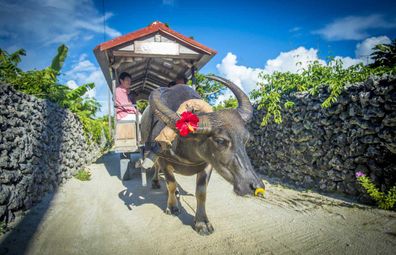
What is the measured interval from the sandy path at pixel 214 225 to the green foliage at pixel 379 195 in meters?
0.15

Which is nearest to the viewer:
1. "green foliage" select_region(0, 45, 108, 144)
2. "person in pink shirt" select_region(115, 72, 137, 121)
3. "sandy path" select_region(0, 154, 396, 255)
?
"sandy path" select_region(0, 154, 396, 255)

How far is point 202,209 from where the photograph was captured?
9.48ft

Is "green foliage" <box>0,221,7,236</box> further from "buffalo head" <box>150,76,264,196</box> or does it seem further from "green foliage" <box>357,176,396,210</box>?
"green foliage" <box>357,176,396,210</box>

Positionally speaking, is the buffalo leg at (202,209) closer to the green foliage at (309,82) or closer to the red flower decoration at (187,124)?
the red flower decoration at (187,124)

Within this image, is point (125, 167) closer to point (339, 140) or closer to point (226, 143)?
point (226, 143)

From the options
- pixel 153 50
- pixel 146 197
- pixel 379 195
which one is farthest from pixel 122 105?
pixel 379 195

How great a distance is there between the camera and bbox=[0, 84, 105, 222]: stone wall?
3043mm

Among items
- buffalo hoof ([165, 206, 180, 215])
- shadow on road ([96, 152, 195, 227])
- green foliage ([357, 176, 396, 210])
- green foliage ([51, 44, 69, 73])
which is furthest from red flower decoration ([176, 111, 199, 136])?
green foliage ([51, 44, 69, 73])

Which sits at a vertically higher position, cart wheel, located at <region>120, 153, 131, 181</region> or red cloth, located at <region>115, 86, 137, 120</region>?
red cloth, located at <region>115, 86, 137, 120</region>

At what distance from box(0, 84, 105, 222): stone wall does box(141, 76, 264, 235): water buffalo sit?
210 centimetres

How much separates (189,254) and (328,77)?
4383 mm

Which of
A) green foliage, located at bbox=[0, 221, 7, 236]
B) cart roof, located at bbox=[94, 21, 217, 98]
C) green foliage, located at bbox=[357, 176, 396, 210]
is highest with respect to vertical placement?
cart roof, located at bbox=[94, 21, 217, 98]

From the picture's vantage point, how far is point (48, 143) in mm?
4652

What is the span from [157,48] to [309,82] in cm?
348
